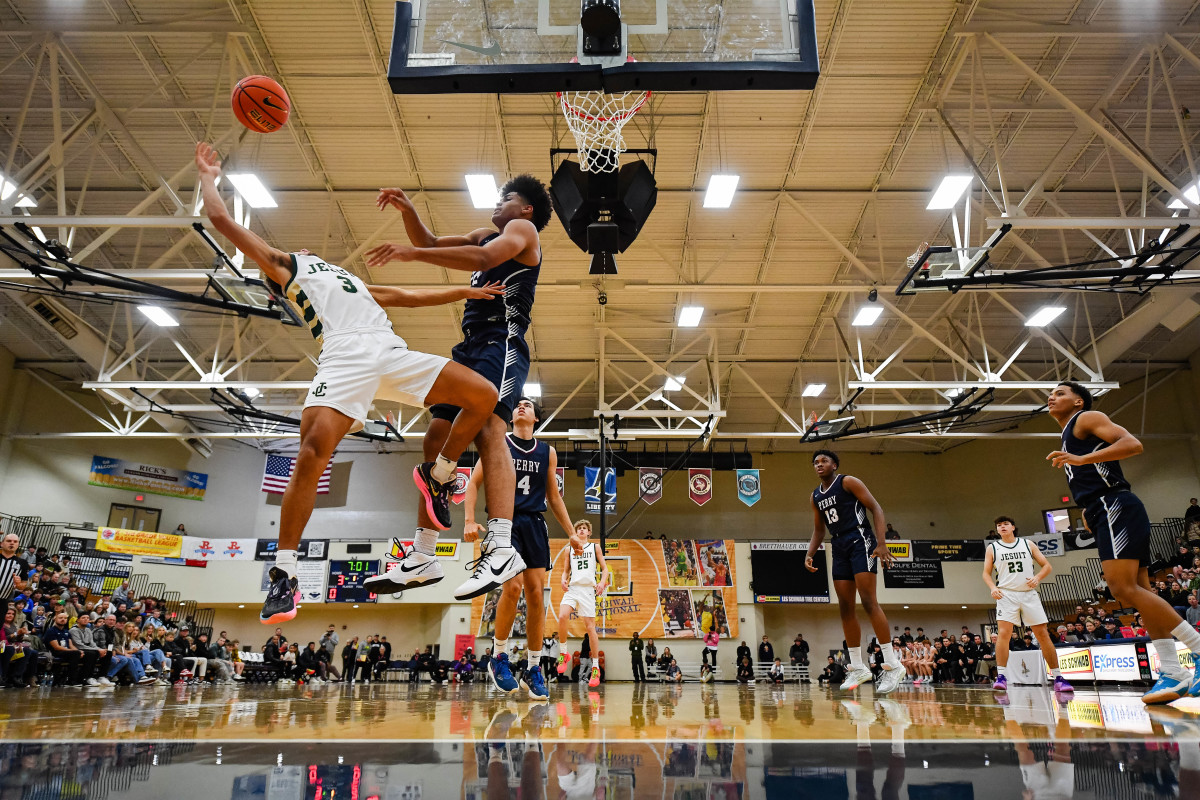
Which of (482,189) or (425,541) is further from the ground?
(482,189)

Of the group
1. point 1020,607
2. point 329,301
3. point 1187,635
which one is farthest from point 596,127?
point 1187,635

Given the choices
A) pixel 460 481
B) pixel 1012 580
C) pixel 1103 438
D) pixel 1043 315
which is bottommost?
pixel 1012 580

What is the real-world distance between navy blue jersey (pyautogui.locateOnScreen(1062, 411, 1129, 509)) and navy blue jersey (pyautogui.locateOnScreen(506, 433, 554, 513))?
3.45 meters

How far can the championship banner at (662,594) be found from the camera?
71.2 feet

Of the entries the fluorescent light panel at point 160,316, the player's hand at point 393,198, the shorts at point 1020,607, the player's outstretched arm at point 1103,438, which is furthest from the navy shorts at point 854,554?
the fluorescent light panel at point 160,316

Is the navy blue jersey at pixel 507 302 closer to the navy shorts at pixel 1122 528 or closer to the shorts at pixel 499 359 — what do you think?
the shorts at pixel 499 359

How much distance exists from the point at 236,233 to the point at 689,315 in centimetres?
1318

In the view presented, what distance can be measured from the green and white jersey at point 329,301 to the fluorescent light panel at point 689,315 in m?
12.6

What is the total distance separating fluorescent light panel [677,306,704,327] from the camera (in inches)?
617

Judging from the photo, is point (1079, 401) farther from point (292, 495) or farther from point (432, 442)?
point (292, 495)

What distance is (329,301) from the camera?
334 centimetres

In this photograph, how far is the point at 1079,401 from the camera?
475cm

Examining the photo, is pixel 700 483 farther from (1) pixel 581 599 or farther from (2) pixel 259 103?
(2) pixel 259 103

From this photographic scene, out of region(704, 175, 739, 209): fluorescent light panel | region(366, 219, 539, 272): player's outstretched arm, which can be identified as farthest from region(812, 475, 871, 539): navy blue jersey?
region(704, 175, 739, 209): fluorescent light panel
